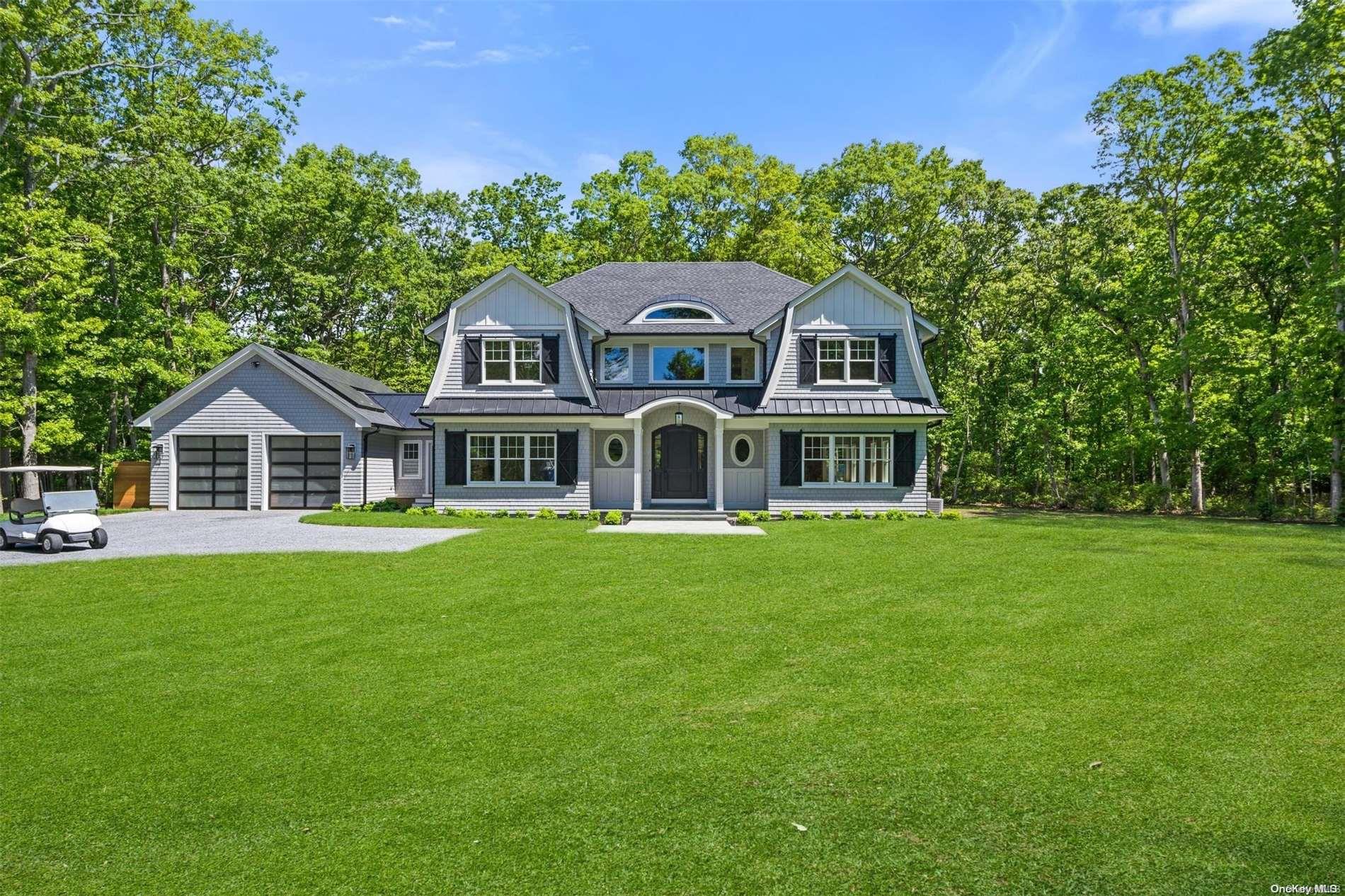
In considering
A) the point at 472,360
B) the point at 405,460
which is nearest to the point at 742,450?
the point at 472,360

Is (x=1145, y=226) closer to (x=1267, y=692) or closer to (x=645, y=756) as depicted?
(x=1267, y=692)

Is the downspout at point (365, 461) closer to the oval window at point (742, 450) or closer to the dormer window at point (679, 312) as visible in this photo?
the dormer window at point (679, 312)

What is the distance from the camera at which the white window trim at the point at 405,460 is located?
25.4 meters

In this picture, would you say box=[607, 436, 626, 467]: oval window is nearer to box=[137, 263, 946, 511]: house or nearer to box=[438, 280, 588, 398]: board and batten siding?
box=[137, 263, 946, 511]: house

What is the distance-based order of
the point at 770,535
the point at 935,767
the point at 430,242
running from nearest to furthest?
the point at 935,767 < the point at 770,535 < the point at 430,242

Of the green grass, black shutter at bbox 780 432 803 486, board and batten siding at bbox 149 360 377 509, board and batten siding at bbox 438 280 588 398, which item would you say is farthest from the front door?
the green grass

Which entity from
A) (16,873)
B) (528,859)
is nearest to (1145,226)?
(528,859)

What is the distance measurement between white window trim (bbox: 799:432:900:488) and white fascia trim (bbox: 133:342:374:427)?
13.3 m

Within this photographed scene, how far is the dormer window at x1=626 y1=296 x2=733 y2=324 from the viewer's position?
21922mm

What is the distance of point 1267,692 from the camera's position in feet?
18.1

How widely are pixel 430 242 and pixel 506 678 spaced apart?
38.4 m

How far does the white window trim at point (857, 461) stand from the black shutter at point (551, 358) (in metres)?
7.37

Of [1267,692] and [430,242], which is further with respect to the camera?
[430,242]

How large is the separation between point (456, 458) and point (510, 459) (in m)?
1.56
